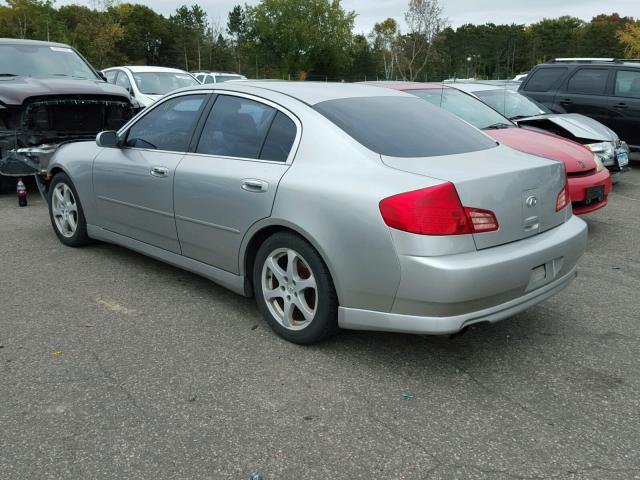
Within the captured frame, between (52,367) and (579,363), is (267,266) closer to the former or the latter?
(52,367)

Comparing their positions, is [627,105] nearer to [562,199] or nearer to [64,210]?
[562,199]

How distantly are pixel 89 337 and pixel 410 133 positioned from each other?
236cm

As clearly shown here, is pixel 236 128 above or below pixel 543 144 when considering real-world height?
above

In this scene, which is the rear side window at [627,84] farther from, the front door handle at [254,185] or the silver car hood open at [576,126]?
the front door handle at [254,185]

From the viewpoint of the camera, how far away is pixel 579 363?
3.55 meters

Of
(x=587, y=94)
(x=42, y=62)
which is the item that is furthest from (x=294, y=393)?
(x=587, y=94)

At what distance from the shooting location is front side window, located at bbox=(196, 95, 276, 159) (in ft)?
13.1

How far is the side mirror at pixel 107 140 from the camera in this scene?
500 cm

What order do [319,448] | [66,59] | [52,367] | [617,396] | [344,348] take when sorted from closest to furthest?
[319,448]
[617,396]
[52,367]
[344,348]
[66,59]

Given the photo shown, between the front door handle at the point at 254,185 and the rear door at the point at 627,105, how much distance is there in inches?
353

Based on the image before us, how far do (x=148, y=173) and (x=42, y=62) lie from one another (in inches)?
226

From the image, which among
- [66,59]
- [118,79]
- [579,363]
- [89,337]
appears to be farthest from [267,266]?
[118,79]

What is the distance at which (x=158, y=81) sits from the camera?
43.0 ft

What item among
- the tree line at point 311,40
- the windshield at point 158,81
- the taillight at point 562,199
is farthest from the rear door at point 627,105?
the tree line at point 311,40
